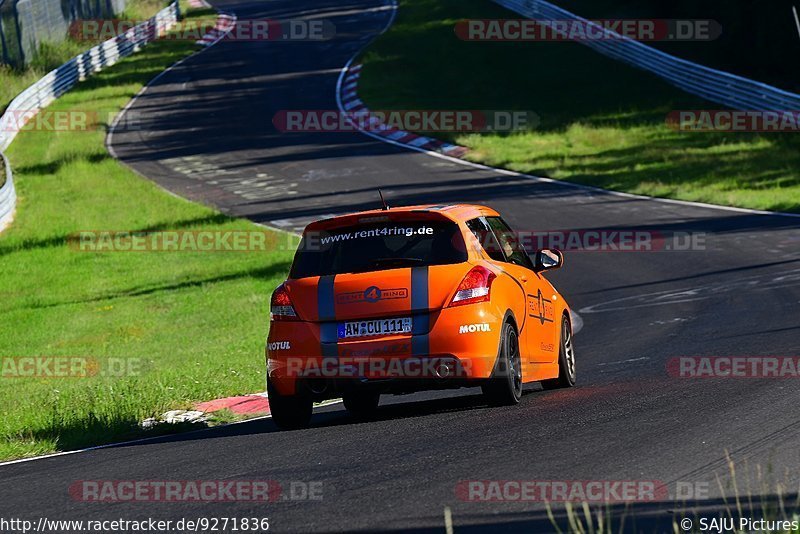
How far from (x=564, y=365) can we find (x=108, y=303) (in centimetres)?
1207

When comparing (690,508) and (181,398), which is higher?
(690,508)

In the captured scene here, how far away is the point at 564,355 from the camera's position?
11.1 m

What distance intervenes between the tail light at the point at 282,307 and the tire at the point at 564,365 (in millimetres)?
2799

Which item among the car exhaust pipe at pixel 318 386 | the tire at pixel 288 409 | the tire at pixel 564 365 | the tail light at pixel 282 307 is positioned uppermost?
the tail light at pixel 282 307

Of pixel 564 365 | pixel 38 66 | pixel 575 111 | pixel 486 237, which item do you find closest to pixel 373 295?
pixel 486 237

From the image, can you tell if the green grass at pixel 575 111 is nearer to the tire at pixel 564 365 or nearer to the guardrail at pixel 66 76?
the guardrail at pixel 66 76

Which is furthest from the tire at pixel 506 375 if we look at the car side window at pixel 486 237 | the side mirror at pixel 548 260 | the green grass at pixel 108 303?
the green grass at pixel 108 303

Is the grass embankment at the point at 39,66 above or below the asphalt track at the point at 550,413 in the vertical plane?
above

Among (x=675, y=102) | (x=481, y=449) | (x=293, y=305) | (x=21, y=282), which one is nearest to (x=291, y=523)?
(x=481, y=449)

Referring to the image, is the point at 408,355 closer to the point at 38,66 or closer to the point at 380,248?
the point at 380,248

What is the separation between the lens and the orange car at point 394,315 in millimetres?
8914

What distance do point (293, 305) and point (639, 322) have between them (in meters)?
7.88

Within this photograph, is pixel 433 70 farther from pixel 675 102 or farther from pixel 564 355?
pixel 564 355

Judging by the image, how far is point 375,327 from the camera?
29.4 feet
